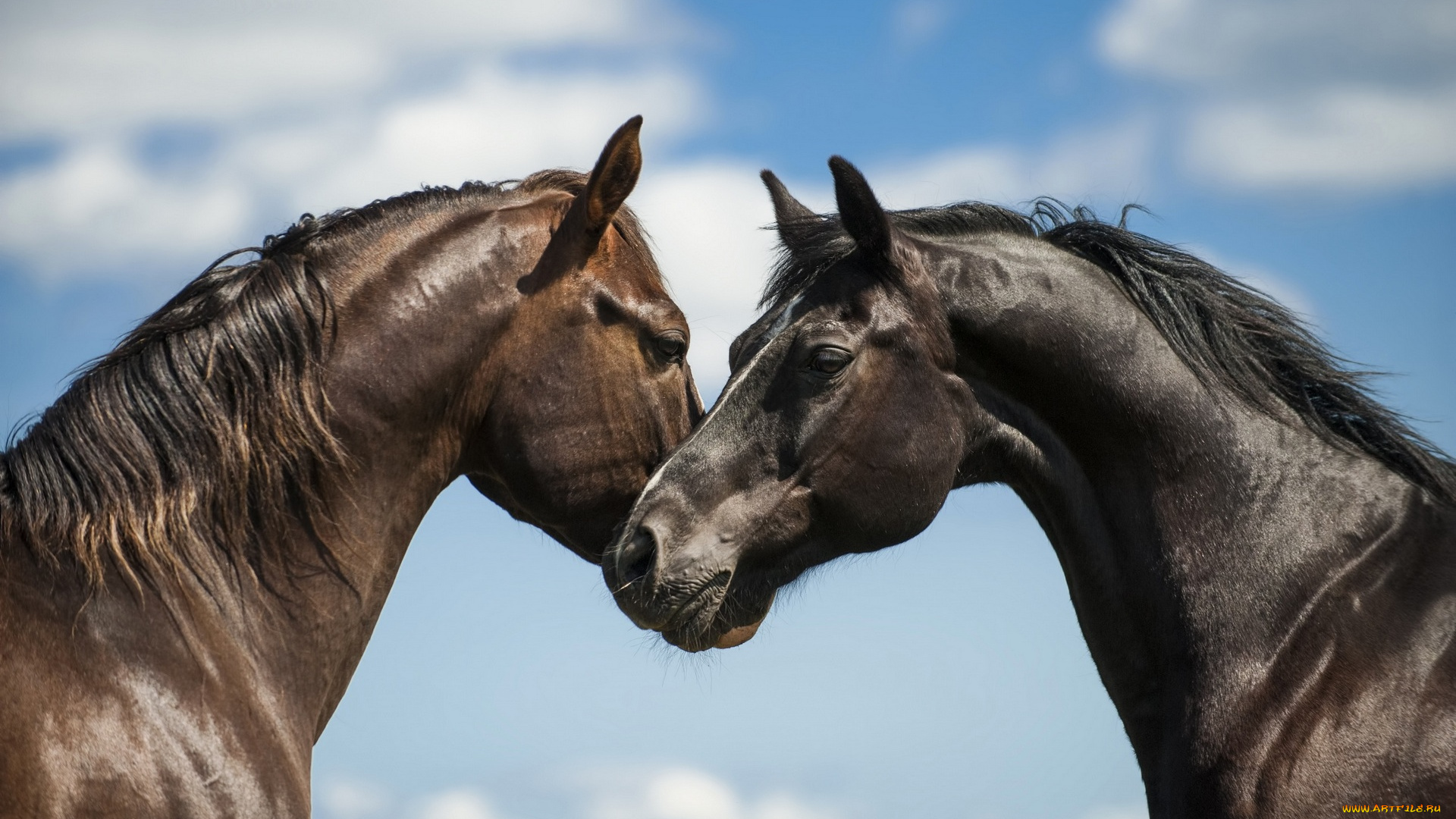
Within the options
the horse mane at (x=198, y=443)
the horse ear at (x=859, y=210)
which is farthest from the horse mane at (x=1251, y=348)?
the horse mane at (x=198, y=443)

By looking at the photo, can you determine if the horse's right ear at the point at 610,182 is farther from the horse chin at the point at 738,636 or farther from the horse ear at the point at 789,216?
the horse chin at the point at 738,636

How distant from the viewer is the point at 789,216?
566 centimetres

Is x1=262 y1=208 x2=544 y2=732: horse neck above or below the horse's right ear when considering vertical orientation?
below

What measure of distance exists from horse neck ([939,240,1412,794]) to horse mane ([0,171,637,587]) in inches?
94.4

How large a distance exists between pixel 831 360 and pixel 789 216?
3.58 ft

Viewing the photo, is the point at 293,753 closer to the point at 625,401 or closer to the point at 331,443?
the point at 331,443

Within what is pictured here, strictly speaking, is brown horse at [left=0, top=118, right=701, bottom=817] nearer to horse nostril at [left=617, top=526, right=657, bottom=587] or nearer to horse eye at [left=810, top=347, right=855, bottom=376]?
horse nostril at [left=617, top=526, right=657, bottom=587]

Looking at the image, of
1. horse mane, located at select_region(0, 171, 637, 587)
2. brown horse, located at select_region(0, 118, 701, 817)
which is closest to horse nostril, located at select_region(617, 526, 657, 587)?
brown horse, located at select_region(0, 118, 701, 817)

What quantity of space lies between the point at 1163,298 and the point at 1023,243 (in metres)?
0.57

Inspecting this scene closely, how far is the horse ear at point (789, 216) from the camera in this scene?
5406 mm

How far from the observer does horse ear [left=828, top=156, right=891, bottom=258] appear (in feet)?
15.7

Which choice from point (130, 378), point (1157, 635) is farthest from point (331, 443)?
point (1157, 635)

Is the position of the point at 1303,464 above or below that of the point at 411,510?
below

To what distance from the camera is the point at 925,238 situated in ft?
16.6
